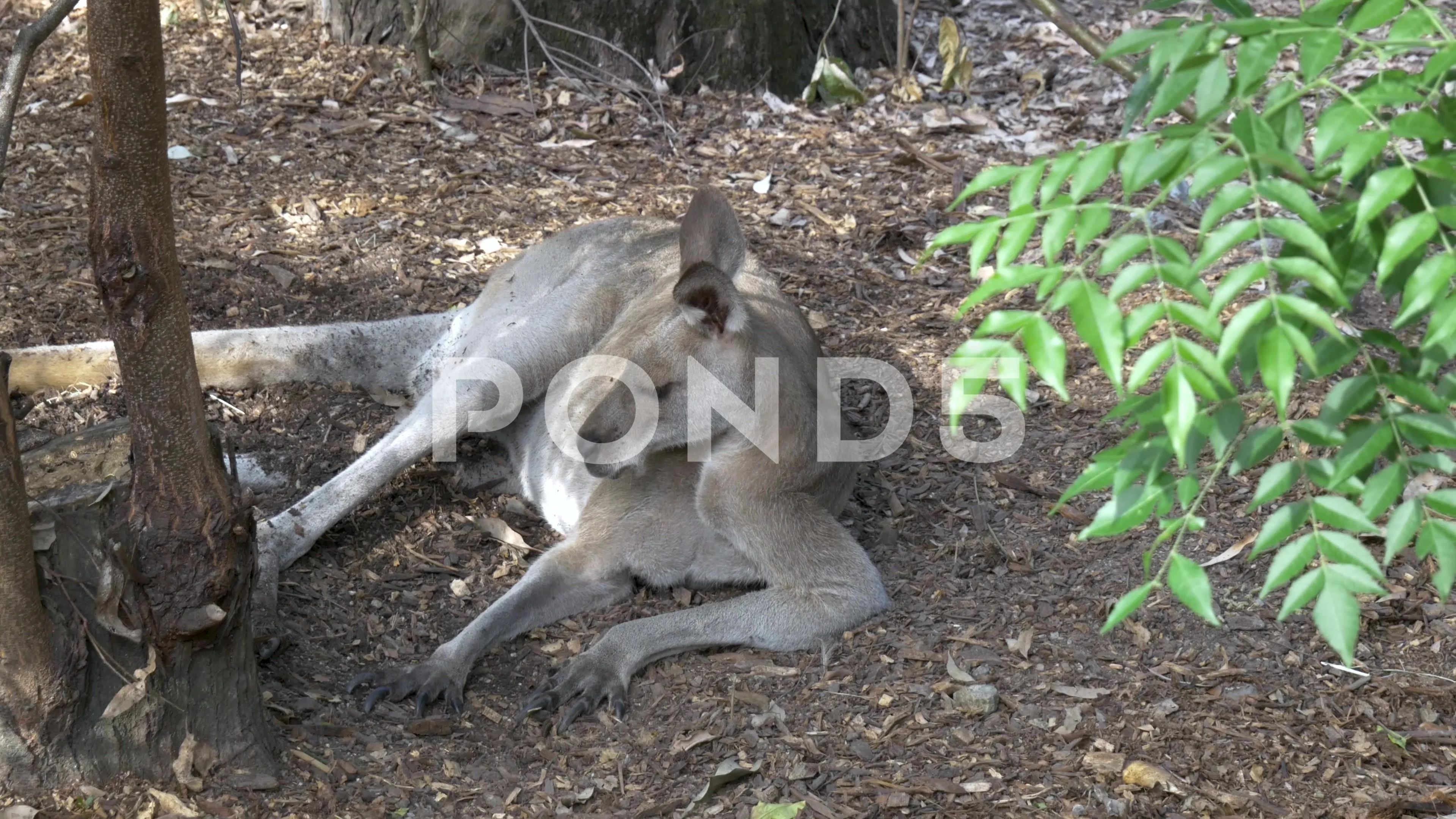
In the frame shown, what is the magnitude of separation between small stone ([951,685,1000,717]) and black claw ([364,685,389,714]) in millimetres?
1540

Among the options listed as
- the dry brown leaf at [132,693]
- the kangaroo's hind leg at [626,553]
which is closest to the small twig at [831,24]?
the kangaroo's hind leg at [626,553]

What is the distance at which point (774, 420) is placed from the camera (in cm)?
394

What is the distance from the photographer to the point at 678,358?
3.95 meters

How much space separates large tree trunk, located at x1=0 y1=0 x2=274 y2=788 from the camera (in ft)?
7.85

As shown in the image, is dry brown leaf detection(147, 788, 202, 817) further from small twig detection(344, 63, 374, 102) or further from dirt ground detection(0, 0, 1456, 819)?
small twig detection(344, 63, 374, 102)

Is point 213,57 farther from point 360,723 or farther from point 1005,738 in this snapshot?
point 1005,738

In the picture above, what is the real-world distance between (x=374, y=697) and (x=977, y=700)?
1.61 meters

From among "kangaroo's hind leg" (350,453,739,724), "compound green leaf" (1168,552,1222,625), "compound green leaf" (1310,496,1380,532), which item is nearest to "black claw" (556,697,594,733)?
"kangaroo's hind leg" (350,453,739,724)

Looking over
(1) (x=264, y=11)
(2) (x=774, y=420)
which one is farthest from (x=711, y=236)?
(1) (x=264, y=11)

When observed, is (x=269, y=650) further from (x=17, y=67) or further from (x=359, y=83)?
(x=359, y=83)

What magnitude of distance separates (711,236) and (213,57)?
12.1 ft

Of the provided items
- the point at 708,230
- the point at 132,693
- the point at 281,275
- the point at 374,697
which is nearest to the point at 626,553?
the point at 374,697

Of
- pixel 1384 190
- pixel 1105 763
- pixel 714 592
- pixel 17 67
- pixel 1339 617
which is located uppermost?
pixel 1384 190

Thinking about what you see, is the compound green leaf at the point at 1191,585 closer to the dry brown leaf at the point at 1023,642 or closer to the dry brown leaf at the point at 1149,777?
the dry brown leaf at the point at 1149,777
